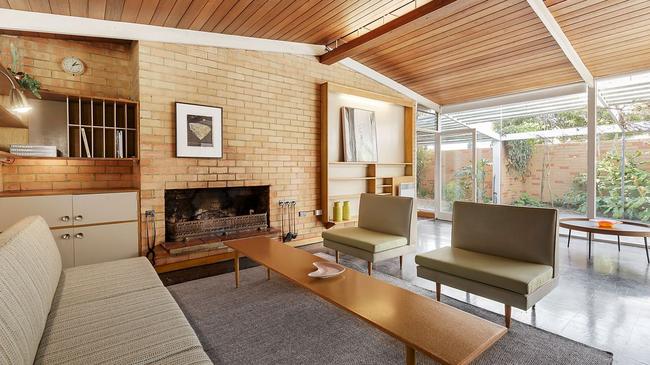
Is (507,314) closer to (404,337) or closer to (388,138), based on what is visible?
(404,337)

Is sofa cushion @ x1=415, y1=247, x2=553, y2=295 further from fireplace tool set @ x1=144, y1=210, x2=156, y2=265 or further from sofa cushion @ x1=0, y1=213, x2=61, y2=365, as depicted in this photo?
fireplace tool set @ x1=144, y1=210, x2=156, y2=265

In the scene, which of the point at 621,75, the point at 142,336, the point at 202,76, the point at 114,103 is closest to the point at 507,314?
the point at 142,336

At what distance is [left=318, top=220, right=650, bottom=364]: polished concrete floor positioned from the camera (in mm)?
2262

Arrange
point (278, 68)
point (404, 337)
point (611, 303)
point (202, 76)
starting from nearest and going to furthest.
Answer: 1. point (404, 337)
2. point (611, 303)
3. point (202, 76)
4. point (278, 68)

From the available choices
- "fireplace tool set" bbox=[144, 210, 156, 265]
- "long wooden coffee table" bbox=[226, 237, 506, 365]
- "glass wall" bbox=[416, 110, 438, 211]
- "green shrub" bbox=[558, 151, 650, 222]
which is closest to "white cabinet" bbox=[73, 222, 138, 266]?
"fireplace tool set" bbox=[144, 210, 156, 265]

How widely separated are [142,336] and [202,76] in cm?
334

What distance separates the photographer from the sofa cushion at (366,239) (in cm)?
340

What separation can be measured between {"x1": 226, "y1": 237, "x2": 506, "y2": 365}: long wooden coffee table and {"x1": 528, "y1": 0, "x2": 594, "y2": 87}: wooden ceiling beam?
354 centimetres

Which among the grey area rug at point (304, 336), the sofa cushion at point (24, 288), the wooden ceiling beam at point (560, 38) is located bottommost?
the grey area rug at point (304, 336)

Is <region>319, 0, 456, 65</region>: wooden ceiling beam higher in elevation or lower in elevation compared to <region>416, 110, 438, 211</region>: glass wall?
higher

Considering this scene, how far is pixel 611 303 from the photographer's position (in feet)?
9.40

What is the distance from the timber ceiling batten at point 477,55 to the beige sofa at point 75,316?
369cm

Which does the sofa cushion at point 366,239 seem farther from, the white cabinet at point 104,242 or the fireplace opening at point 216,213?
the white cabinet at point 104,242

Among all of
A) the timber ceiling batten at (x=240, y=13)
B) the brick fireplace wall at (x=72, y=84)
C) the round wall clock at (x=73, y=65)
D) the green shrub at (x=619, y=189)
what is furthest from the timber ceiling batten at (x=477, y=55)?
the round wall clock at (x=73, y=65)
